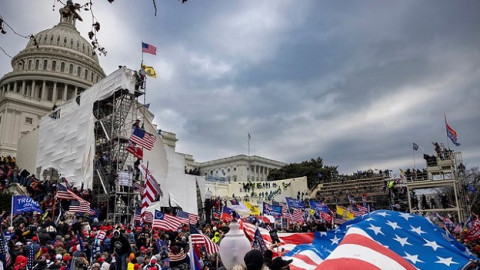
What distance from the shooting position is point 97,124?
105ft

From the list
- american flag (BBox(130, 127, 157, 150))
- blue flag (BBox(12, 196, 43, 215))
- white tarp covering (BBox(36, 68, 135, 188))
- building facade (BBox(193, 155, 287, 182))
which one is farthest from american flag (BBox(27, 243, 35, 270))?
building facade (BBox(193, 155, 287, 182))

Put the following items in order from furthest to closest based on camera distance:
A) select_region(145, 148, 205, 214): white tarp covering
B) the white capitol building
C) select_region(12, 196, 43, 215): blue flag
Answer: the white capitol building
select_region(145, 148, 205, 214): white tarp covering
select_region(12, 196, 43, 215): blue flag

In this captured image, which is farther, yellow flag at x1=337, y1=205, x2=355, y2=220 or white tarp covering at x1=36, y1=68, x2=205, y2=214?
white tarp covering at x1=36, y1=68, x2=205, y2=214

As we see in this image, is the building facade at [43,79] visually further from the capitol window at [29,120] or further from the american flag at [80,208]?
the american flag at [80,208]

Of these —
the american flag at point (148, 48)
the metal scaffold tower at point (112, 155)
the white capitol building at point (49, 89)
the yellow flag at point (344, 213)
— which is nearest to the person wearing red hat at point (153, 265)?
the yellow flag at point (344, 213)

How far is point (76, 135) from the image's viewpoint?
33938 mm

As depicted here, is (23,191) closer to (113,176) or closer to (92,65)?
(113,176)

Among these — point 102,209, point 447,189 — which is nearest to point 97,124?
point 102,209

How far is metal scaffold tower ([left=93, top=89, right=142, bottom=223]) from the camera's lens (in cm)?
2656

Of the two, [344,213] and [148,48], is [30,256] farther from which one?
[148,48]

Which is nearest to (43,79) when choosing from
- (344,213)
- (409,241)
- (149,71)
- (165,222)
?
(149,71)

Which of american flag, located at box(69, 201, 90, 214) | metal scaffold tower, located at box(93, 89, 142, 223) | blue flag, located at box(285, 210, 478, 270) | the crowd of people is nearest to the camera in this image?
blue flag, located at box(285, 210, 478, 270)

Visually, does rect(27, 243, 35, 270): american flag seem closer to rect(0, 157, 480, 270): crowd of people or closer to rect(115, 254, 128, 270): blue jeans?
rect(0, 157, 480, 270): crowd of people

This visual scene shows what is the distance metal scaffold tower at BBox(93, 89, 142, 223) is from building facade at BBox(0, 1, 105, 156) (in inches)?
1373
